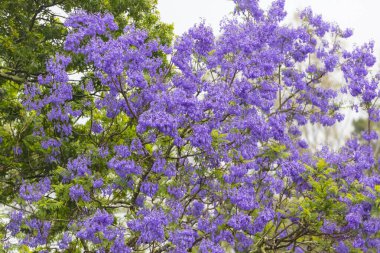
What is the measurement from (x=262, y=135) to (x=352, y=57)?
394 cm

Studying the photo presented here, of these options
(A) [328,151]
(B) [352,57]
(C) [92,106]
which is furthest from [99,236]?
(B) [352,57]

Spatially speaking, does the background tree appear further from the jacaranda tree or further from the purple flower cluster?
the purple flower cluster

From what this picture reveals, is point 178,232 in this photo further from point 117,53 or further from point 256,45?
point 256,45

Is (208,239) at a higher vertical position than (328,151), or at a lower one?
lower

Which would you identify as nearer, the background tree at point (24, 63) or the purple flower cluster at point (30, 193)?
the purple flower cluster at point (30, 193)

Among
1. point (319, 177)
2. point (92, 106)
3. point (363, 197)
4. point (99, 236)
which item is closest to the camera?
point (99, 236)

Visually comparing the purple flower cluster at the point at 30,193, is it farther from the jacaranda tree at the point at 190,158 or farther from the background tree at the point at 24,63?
the background tree at the point at 24,63

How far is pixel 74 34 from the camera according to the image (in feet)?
29.7

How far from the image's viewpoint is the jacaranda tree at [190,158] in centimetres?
861

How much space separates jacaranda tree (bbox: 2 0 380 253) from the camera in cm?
861

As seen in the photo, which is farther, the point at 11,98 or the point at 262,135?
the point at 11,98

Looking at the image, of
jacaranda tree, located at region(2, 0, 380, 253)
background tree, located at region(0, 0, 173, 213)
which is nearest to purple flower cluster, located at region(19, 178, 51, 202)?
jacaranda tree, located at region(2, 0, 380, 253)

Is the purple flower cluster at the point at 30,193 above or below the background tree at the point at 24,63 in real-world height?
below

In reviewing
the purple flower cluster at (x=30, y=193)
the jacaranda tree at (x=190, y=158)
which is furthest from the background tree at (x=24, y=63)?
the purple flower cluster at (x=30, y=193)
